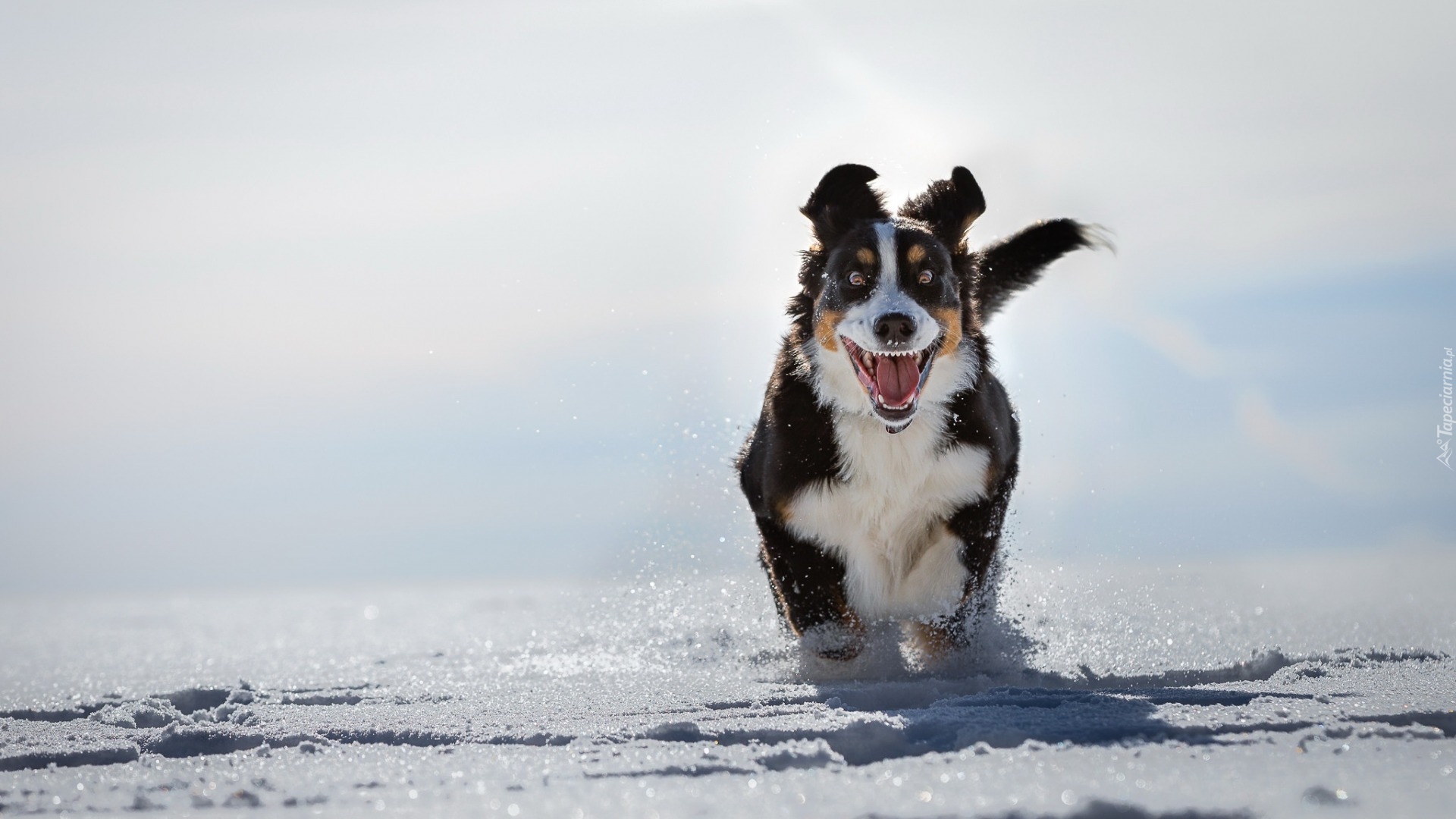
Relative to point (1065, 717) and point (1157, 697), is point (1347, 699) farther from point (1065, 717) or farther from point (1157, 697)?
point (1065, 717)

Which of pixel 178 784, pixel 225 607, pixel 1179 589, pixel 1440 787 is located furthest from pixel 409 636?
pixel 225 607

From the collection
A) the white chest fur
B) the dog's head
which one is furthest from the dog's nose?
the white chest fur

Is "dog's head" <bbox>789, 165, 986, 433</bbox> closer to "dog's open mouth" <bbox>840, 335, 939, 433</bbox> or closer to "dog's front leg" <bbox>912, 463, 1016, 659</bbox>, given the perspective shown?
"dog's open mouth" <bbox>840, 335, 939, 433</bbox>

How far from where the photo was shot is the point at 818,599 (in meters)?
5.19

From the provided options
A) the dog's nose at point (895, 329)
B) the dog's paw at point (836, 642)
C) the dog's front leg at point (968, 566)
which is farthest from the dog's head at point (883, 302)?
the dog's paw at point (836, 642)

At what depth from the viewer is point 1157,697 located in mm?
3729

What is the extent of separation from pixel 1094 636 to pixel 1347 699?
90.6 inches

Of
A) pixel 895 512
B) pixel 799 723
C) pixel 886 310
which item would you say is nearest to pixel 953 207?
pixel 886 310

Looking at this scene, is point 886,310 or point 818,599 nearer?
point 886,310

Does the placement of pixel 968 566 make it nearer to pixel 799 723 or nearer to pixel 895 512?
pixel 895 512

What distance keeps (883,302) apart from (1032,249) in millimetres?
2151

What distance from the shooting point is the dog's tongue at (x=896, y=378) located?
4797mm

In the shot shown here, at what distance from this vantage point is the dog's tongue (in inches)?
189

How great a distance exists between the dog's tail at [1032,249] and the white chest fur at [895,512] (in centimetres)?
172
